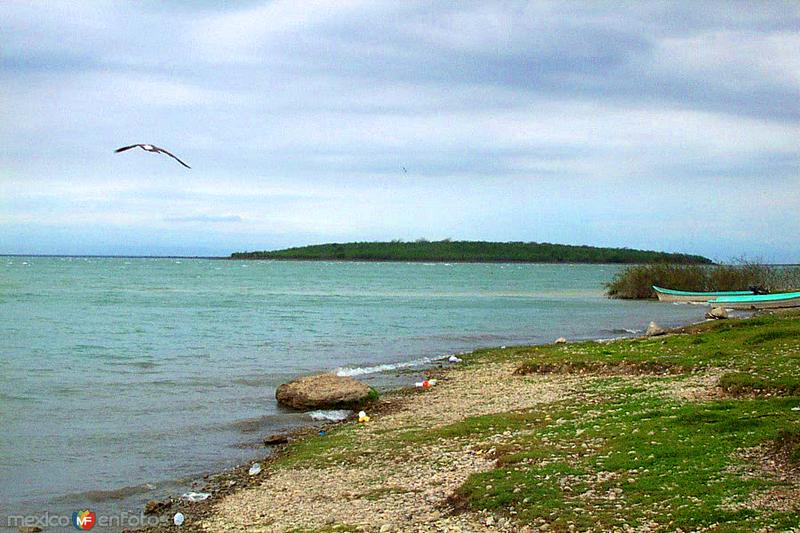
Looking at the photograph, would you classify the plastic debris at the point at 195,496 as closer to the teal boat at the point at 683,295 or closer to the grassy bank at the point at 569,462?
the grassy bank at the point at 569,462

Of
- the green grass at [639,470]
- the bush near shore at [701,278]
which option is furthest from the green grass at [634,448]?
the bush near shore at [701,278]

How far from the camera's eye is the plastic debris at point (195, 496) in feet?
39.3

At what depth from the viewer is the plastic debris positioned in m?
12.0

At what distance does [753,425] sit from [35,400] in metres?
Answer: 18.6

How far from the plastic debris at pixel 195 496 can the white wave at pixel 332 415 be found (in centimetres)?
578

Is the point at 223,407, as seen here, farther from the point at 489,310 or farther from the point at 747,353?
the point at 489,310

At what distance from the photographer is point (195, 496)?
12125mm

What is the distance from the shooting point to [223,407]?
20.1 m

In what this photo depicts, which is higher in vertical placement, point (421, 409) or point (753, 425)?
point (753, 425)

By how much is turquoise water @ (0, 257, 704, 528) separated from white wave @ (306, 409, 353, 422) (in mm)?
915

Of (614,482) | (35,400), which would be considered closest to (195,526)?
(614,482)

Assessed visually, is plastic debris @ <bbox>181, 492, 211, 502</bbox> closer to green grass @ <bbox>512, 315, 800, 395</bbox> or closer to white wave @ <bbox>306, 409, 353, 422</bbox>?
white wave @ <bbox>306, 409, 353, 422</bbox>

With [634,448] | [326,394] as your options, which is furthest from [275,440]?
[634,448]

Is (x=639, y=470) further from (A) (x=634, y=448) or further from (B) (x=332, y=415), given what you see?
(B) (x=332, y=415)
